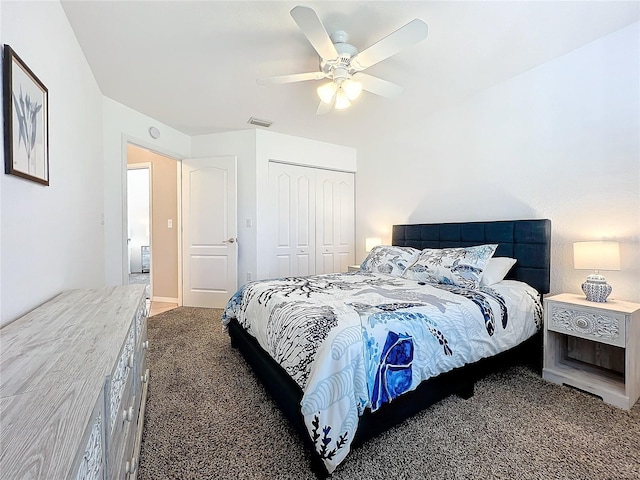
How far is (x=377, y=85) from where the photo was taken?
7.29 feet

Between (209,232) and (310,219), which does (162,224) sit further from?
(310,219)

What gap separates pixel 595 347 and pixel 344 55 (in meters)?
2.82

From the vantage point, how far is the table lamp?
186 cm

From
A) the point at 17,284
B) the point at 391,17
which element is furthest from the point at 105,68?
the point at 391,17

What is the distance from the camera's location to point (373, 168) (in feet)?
14.2

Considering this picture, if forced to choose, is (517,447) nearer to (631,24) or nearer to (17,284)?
(17,284)

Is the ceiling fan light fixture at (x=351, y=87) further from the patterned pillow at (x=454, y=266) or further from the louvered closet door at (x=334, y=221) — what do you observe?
the louvered closet door at (x=334, y=221)

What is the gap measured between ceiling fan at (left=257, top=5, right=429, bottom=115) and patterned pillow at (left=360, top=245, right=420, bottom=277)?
60.1 inches

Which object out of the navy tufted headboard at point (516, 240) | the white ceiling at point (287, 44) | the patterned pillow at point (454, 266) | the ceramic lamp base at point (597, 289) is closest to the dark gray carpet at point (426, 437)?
the ceramic lamp base at point (597, 289)

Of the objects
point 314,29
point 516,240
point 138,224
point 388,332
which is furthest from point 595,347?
point 138,224

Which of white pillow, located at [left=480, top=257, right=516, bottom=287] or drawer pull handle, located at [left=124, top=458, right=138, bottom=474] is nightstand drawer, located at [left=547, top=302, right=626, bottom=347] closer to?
white pillow, located at [left=480, top=257, right=516, bottom=287]

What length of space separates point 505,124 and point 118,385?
3407mm

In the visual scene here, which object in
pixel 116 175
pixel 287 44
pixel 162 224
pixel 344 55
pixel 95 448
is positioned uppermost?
pixel 287 44

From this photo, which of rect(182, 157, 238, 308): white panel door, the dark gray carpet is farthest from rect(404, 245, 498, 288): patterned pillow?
rect(182, 157, 238, 308): white panel door
